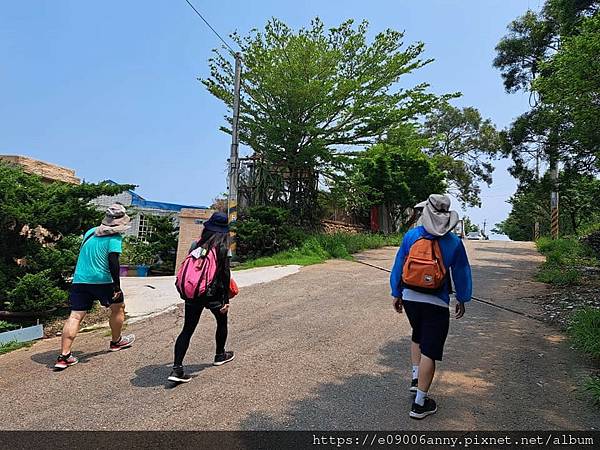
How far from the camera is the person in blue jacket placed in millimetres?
3404

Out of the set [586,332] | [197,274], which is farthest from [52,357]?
[586,332]

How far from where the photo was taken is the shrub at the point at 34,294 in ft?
19.3

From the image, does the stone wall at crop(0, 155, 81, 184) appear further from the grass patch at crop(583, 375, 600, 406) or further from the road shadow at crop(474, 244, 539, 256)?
the road shadow at crop(474, 244, 539, 256)

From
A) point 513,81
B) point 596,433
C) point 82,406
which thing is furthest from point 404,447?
point 513,81

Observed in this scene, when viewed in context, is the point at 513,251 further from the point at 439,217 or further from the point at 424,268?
the point at 424,268

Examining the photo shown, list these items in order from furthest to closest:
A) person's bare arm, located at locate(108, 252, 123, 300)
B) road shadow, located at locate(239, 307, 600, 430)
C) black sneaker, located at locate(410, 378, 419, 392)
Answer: person's bare arm, located at locate(108, 252, 123, 300) < black sneaker, located at locate(410, 378, 419, 392) < road shadow, located at locate(239, 307, 600, 430)

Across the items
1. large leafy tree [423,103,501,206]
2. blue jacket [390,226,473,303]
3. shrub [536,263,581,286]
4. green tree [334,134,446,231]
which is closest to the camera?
blue jacket [390,226,473,303]

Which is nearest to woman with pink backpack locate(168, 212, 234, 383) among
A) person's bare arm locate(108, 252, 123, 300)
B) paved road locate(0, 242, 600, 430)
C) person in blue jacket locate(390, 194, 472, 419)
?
paved road locate(0, 242, 600, 430)

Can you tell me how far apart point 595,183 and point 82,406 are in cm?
1230

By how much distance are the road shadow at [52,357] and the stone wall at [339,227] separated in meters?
12.4

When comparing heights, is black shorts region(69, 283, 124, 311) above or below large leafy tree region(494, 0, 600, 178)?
below

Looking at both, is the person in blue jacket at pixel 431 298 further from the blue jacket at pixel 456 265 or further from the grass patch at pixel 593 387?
the grass patch at pixel 593 387

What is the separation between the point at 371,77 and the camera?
14.6 metres

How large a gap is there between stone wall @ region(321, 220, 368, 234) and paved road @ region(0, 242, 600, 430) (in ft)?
34.8
